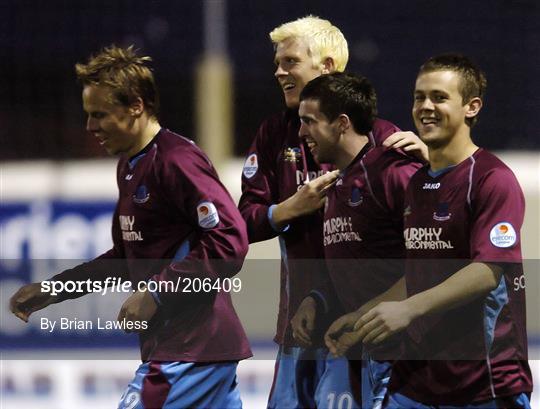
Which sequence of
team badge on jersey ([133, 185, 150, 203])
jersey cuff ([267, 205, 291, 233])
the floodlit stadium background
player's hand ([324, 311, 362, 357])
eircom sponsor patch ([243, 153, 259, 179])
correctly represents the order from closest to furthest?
1. team badge on jersey ([133, 185, 150, 203])
2. player's hand ([324, 311, 362, 357])
3. jersey cuff ([267, 205, 291, 233])
4. eircom sponsor patch ([243, 153, 259, 179])
5. the floodlit stadium background

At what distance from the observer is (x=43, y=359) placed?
185 inches

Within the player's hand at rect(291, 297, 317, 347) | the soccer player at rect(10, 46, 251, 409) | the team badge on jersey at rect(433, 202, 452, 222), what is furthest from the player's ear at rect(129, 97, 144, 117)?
the team badge on jersey at rect(433, 202, 452, 222)

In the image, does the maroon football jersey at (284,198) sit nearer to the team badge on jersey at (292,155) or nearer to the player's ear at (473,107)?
the team badge on jersey at (292,155)

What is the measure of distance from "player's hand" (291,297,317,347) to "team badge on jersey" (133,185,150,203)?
62 cm

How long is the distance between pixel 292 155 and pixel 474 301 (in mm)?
902

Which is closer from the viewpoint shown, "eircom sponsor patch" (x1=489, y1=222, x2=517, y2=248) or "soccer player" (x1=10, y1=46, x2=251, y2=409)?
"eircom sponsor patch" (x1=489, y1=222, x2=517, y2=248)

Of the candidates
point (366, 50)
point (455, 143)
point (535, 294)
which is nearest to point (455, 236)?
point (455, 143)

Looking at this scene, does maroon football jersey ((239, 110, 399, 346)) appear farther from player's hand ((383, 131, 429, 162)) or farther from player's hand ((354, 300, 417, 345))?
player's hand ((354, 300, 417, 345))

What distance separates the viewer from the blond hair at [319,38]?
3527 mm

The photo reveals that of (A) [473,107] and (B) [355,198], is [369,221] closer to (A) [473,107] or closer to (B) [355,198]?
(B) [355,198]

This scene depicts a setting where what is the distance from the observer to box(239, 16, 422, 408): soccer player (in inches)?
137

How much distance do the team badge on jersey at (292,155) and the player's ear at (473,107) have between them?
704mm

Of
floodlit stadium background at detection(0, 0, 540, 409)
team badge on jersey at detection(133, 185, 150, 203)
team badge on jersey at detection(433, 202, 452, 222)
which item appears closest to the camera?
team badge on jersey at detection(433, 202, 452, 222)

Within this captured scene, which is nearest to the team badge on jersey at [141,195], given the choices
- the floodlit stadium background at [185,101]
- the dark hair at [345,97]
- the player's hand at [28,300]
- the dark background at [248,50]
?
the player's hand at [28,300]
